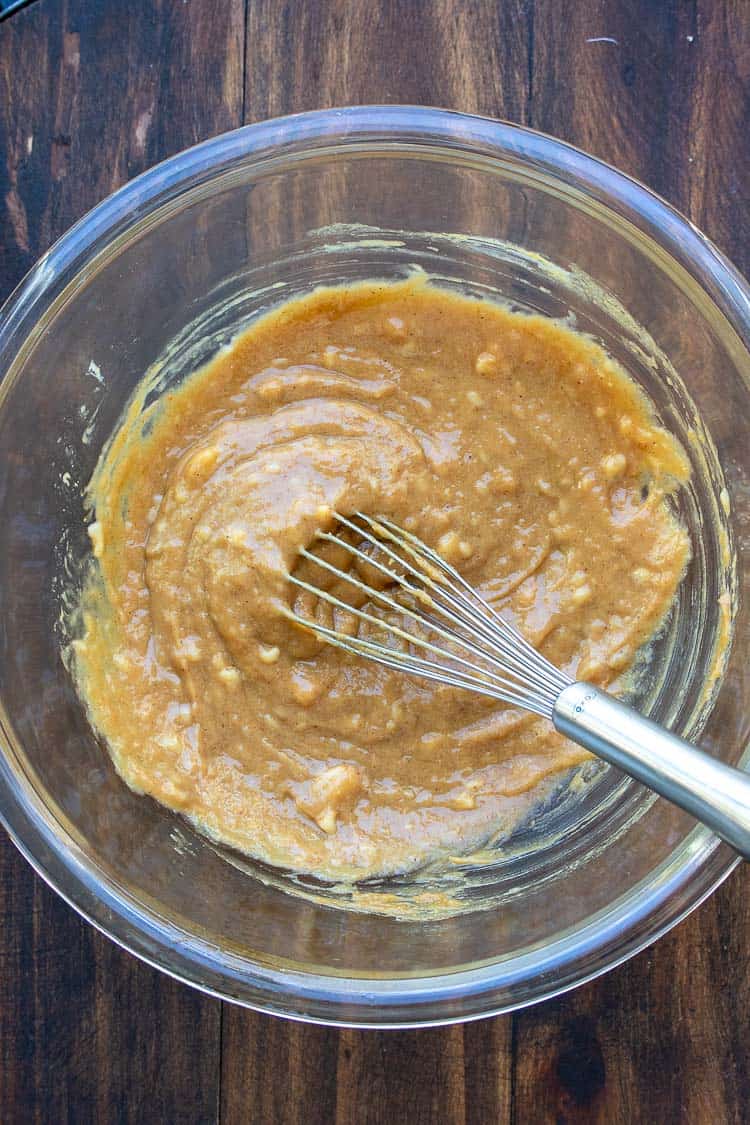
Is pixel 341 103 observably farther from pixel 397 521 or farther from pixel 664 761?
pixel 664 761

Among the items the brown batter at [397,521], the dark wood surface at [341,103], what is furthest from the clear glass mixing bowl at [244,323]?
the dark wood surface at [341,103]

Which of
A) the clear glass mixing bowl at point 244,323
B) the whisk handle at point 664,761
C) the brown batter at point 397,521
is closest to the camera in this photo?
the whisk handle at point 664,761

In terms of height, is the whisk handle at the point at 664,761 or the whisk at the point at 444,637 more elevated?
the whisk at the point at 444,637

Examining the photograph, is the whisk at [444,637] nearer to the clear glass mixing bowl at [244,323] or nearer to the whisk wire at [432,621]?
the whisk wire at [432,621]

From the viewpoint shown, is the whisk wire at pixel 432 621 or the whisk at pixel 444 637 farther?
the whisk wire at pixel 432 621

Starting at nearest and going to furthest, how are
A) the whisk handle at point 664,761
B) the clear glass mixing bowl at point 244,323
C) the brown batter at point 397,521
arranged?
the whisk handle at point 664,761
the clear glass mixing bowl at point 244,323
the brown batter at point 397,521

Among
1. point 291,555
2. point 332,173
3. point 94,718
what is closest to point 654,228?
point 332,173

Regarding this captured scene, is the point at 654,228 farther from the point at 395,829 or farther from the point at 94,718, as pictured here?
the point at 94,718
